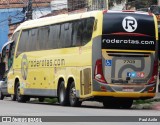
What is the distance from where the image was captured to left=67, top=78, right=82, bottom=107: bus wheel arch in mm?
25359

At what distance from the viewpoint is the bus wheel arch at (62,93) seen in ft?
85.9

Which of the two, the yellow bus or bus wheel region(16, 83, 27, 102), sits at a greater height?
the yellow bus

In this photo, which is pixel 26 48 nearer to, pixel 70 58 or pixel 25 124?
pixel 70 58

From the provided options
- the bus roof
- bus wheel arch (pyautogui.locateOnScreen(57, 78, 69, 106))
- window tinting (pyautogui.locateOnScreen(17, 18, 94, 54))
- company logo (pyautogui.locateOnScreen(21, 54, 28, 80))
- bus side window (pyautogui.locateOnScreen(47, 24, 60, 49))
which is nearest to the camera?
window tinting (pyautogui.locateOnScreen(17, 18, 94, 54))

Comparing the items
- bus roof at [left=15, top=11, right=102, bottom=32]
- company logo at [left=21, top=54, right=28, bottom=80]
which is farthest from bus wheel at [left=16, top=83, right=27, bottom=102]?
bus roof at [left=15, top=11, right=102, bottom=32]

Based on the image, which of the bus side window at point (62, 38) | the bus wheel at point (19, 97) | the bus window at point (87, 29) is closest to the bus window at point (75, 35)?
the bus window at point (87, 29)

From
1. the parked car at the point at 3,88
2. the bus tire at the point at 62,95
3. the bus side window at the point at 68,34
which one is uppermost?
the bus side window at the point at 68,34

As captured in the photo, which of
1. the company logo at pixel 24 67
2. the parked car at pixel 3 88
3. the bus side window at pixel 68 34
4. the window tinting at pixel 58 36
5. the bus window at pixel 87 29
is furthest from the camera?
the parked car at pixel 3 88

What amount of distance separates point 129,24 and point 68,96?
14.1 feet

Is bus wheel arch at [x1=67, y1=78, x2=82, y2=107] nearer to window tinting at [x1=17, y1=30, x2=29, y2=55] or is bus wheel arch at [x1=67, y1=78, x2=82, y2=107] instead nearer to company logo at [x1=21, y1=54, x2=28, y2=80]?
company logo at [x1=21, y1=54, x2=28, y2=80]

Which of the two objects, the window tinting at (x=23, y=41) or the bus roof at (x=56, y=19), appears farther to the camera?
the window tinting at (x=23, y=41)

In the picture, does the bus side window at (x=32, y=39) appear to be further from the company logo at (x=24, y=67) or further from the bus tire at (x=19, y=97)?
the bus tire at (x=19, y=97)

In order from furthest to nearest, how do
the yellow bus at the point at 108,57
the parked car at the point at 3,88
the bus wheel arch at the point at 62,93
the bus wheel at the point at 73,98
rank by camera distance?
the parked car at the point at 3,88 < the bus wheel arch at the point at 62,93 < the bus wheel at the point at 73,98 < the yellow bus at the point at 108,57

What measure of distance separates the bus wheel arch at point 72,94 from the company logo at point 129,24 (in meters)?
3.35
